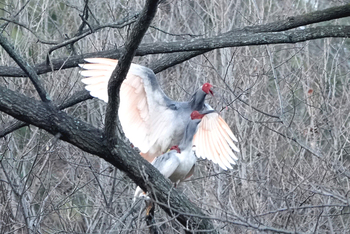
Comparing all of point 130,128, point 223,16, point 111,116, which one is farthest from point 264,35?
point 223,16

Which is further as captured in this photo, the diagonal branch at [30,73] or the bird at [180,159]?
the bird at [180,159]

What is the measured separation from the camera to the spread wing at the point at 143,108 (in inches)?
193

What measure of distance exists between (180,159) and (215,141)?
54 cm

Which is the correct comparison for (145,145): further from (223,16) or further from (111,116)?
(223,16)

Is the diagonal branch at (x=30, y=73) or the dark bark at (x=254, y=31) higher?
the diagonal branch at (x=30, y=73)

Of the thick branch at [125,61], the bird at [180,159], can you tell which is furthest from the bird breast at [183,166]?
the thick branch at [125,61]

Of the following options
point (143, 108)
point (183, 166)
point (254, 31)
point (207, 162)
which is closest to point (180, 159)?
point (183, 166)

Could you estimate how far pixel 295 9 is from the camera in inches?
305

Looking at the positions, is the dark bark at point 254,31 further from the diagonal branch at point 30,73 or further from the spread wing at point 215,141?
the diagonal branch at point 30,73

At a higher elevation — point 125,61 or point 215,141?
point 125,61

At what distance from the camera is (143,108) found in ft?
17.1

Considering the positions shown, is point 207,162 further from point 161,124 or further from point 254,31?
point 254,31

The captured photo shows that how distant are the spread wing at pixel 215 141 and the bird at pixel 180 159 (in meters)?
0.13

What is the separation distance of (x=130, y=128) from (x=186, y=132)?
1.67 feet
